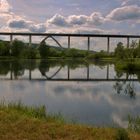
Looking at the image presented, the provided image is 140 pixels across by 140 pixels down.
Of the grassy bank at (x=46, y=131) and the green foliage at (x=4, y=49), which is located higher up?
the green foliage at (x=4, y=49)

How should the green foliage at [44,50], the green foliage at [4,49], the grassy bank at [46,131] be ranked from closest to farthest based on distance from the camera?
the grassy bank at [46,131] < the green foliage at [4,49] < the green foliage at [44,50]

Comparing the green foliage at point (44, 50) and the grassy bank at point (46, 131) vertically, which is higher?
the green foliage at point (44, 50)

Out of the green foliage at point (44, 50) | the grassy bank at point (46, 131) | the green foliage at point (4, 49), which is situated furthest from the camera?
the green foliage at point (44, 50)

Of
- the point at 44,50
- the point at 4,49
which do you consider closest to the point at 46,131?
the point at 4,49

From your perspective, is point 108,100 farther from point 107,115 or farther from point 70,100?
point 107,115

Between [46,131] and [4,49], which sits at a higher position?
[4,49]

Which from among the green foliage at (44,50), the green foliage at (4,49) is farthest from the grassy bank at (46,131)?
the green foliage at (44,50)

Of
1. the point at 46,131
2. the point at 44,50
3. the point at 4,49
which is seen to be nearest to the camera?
the point at 46,131

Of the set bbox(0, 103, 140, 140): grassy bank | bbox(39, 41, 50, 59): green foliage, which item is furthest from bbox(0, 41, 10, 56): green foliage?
bbox(0, 103, 140, 140): grassy bank

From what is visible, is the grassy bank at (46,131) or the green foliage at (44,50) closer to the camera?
the grassy bank at (46,131)

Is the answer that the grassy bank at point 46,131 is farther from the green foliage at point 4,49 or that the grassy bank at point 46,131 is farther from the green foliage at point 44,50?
the green foliage at point 44,50

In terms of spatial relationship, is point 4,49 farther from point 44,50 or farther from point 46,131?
point 46,131

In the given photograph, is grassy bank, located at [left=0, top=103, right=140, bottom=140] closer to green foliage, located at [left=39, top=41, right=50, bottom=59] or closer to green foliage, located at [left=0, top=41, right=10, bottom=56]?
green foliage, located at [left=0, top=41, right=10, bottom=56]

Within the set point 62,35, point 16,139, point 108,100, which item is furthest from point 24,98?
point 62,35
